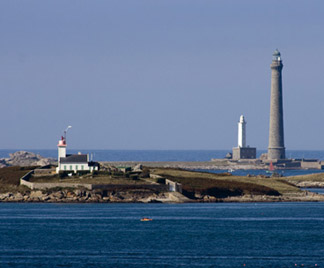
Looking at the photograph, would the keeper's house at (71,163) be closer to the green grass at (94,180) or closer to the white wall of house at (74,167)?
the white wall of house at (74,167)

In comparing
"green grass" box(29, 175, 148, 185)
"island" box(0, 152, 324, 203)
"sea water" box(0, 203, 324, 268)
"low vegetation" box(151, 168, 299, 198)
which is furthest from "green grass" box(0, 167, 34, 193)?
"low vegetation" box(151, 168, 299, 198)

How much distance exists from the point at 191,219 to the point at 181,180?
100 feet

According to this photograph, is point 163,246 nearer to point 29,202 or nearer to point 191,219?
point 191,219

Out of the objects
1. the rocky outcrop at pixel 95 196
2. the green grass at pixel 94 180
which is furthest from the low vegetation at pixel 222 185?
the green grass at pixel 94 180

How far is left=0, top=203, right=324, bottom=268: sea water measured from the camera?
230 ft

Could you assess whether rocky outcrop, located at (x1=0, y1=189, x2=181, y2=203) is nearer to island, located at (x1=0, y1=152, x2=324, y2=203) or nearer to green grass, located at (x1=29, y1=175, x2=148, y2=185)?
island, located at (x1=0, y1=152, x2=324, y2=203)

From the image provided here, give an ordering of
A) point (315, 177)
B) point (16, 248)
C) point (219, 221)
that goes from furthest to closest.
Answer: point (315, 177), point (219, 221), point (16, 248)

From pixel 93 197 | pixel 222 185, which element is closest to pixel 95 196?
pixel 93 197

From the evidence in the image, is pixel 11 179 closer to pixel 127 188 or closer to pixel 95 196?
pixel 95 196

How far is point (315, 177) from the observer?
6998 inches

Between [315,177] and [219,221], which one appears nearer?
[219,221]

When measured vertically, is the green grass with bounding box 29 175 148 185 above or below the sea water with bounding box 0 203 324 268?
above

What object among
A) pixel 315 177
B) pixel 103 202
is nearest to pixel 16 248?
pixel 103 202

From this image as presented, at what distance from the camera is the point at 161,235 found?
85.1 m
